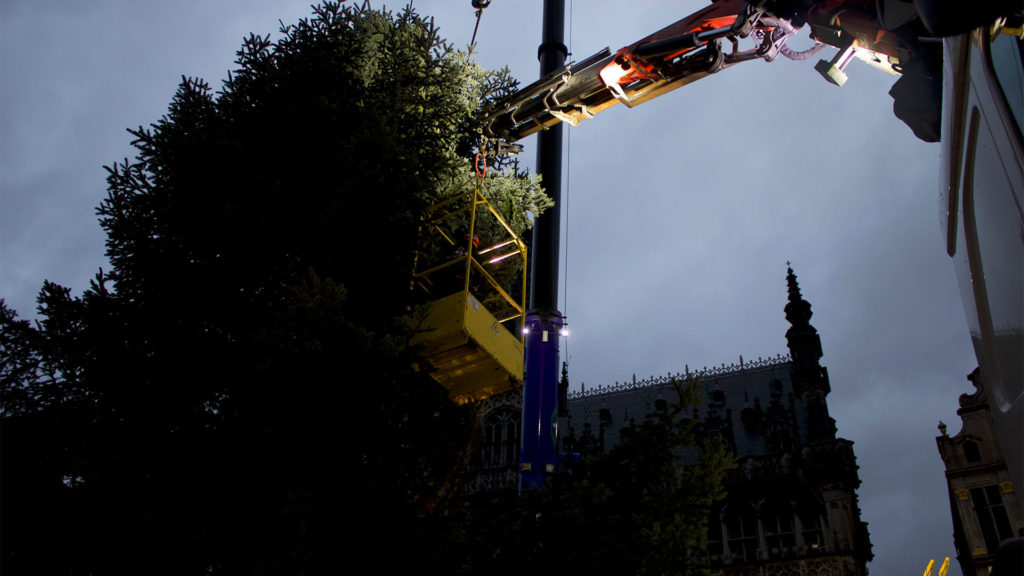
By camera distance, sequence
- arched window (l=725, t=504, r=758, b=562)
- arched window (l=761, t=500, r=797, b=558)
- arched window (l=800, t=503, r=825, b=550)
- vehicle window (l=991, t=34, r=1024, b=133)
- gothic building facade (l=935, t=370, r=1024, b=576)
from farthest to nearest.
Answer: arched window (l=725, t=504, r=758, b=562), arched window (l=761, t=500, r=797, b=558), arched window (l=800, t=503, r=825, b=550), gothic building facade (l=935, t=370, r=1024, b=576), vehicle window (l=991, t=34, r=1024, b=133)

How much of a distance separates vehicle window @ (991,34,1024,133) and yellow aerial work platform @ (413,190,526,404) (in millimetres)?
5289

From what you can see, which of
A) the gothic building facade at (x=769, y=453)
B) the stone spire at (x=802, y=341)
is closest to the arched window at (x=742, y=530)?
the gothic building facade at (x=769, y=453)

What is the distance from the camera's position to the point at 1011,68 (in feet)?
6.68

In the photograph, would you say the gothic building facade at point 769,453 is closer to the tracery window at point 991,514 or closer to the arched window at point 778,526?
the arched window at point 778,526

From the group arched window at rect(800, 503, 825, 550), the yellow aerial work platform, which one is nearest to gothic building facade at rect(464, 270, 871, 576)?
arched window at rect(800, 503, 825, 550)

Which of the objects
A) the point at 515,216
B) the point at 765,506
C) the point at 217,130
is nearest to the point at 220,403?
the point at 217,130

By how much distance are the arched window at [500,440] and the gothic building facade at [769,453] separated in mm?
54

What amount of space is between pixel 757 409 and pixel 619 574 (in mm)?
30608

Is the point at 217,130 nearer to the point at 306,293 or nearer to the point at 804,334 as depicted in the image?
the point at 306,293

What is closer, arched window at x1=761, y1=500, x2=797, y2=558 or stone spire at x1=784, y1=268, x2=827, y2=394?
arched window at x1=761, y1=500, x2=797, y2=558

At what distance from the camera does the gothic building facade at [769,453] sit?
2708 cm

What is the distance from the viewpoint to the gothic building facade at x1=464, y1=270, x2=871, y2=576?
88.8 ft

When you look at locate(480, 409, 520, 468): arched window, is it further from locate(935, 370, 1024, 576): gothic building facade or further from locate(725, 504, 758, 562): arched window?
locate(935, 370, 1024, 576): gothic building facade

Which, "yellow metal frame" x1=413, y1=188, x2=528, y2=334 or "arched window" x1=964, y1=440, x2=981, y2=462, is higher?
"arched window" x1=964, y1=440, x2=981, y2=462
